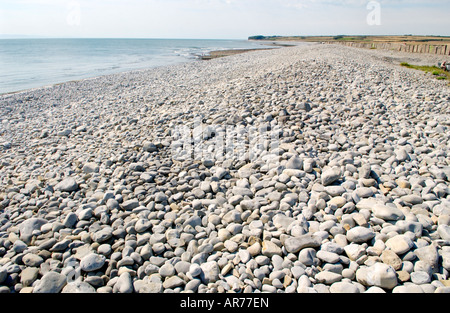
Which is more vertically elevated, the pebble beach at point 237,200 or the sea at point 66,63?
the sea at point 66,63

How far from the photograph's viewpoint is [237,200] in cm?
371

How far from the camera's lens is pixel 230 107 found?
6.89 metres

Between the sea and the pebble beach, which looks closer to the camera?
the pebble beach

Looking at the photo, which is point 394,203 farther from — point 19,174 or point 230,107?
point 19,174

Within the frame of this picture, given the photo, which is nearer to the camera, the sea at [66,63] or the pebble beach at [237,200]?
the pebble beach at [237,200]

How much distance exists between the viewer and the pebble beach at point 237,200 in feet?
8.37

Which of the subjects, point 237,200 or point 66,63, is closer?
point 237,200

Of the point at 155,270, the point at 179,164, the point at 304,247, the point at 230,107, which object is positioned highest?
the point at 230,107

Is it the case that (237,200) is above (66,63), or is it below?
below

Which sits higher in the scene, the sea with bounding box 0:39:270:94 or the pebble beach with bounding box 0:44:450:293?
the sea with bounding box 0:39:270:94

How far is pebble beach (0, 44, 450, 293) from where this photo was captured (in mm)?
2551
